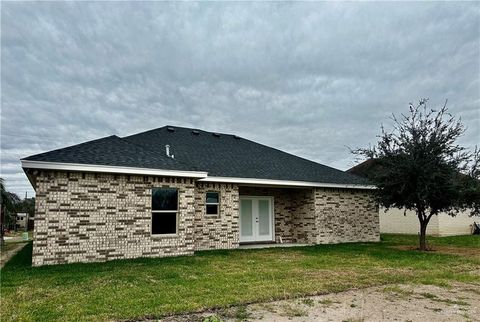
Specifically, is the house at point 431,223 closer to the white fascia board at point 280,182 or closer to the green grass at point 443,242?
the green grass at point 443,242

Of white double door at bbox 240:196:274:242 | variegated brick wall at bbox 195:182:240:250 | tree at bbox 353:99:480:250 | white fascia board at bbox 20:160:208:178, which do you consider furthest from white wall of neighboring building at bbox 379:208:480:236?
white fascia board at bbox 20:160:208:178

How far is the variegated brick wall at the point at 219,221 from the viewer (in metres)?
13.8

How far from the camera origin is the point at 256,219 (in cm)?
1667

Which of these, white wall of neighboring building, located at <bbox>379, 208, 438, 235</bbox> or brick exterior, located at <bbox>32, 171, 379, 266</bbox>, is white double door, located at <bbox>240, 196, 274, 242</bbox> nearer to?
brick exterior, located at <bbox>32, 171, 379, 266</bbox>

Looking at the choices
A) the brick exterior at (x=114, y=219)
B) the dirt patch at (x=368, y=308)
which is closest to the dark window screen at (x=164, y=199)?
the brick exterior at (x=114, y=219)

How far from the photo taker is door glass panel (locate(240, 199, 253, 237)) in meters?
16.4

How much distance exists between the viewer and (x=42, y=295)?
6.45m

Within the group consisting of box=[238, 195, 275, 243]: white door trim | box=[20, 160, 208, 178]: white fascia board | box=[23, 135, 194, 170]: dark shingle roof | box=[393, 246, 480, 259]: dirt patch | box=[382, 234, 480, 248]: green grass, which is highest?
box=[23, 135, 194, 170]: dark shingle roof

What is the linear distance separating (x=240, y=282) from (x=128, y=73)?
11.1 m

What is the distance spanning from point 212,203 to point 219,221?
76 centimetres

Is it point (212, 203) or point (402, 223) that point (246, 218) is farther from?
point (402, 223)

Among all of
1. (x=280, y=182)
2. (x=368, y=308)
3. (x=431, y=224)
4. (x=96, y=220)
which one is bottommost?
(x=368, y=308)

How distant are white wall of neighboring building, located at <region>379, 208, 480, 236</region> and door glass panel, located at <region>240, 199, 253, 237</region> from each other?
43.1 feet

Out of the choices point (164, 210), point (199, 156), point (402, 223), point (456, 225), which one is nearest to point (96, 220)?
point (164, 210)
